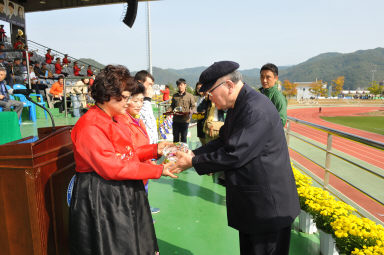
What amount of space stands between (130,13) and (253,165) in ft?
34.0

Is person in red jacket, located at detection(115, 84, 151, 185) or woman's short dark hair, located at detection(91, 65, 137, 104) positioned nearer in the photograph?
woman's short dark hair, located at detection(91, 65, 137, 104)

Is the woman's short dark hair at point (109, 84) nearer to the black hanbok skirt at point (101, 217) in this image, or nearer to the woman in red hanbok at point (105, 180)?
the woman in red hanbok at point (105, 180)

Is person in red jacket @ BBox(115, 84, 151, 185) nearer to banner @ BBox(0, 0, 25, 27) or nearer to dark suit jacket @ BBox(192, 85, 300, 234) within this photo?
dark suit jacket @ BBox(192, 85, 300, 234)

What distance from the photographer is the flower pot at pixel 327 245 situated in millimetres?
2148

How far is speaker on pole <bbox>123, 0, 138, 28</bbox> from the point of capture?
9.93 m

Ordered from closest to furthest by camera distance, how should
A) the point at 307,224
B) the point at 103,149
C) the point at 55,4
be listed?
the point at 103,149
the point at 307,224
the point at 55,4

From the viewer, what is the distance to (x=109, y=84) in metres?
1.40

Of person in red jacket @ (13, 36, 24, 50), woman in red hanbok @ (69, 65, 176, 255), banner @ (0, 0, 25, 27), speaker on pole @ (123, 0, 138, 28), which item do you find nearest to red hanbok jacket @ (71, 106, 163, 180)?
woman in red hanbok @ (69, 65, 176, 255)

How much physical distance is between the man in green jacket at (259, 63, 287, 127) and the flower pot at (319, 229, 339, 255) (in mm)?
1395

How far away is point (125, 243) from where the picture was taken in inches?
54.4

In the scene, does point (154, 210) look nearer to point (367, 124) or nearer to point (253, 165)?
point (253, 165)

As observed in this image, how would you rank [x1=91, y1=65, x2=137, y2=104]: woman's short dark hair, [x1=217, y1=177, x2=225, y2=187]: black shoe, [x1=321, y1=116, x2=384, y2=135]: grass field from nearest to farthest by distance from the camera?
[x1=91, y1=65, x2=137, y2=104]: woman's short dark hair, [x1=217, y1=177, x2=225, y2=187]: black shoe, [x1=321, y1=116, x2=384, y2=135]: grass field

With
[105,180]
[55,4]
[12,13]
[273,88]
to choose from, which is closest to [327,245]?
[273,88]

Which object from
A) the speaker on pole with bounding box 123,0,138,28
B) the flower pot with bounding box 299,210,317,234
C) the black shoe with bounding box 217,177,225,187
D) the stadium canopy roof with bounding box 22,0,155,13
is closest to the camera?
the flower pot with bounding box 299,210,317,234
